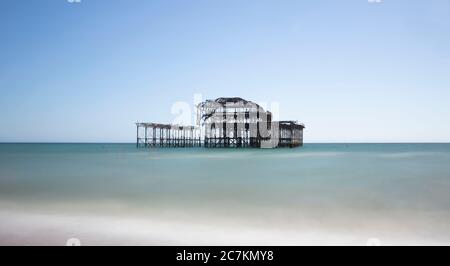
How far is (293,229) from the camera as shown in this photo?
3852mm

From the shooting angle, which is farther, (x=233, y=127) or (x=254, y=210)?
→ (x=233, y=127)

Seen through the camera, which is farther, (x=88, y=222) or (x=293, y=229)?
(x=88, y=222)

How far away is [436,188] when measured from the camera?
306 inches

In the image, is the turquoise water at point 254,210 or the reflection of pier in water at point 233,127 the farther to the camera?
the reflection of pier in water at point 233,127

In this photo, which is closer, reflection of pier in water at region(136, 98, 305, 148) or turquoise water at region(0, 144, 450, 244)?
turquoise water at region(0, 144, 450, 244)

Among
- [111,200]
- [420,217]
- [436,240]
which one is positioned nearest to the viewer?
[436,240]
